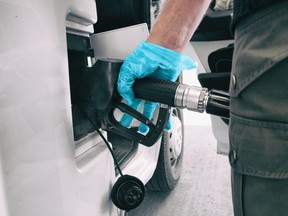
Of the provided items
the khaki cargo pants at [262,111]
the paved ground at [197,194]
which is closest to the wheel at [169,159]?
the paved ground at [197,194]

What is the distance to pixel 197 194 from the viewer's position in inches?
63.7

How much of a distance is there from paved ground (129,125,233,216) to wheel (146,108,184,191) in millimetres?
81

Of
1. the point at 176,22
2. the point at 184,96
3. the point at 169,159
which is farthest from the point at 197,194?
the point at 176,22

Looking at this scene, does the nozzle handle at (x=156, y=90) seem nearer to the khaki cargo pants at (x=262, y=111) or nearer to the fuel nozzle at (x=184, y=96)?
the fuel nozzle at (x=184, y=96)

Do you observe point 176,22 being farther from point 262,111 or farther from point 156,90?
point 262,111

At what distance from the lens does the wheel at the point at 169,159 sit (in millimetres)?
1453

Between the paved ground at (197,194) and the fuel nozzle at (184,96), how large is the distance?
989 millimetres

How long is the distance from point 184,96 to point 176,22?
175 millimetres

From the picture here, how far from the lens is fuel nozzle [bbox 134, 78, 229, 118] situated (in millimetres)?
611

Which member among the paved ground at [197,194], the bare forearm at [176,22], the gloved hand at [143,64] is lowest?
the paved ground at [197,194]

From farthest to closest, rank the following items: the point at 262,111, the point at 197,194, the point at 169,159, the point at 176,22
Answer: the point at 197,194 → the point at 169,159 → the point at 176,22 → the point at 262,111

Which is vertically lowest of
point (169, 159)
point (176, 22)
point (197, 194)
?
point (197, 194)

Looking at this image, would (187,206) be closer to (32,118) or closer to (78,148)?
(78,148)

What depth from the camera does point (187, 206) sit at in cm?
150
